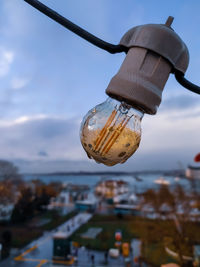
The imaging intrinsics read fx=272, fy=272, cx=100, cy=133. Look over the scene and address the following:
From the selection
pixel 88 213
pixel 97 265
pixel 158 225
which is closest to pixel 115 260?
pixel 97 265

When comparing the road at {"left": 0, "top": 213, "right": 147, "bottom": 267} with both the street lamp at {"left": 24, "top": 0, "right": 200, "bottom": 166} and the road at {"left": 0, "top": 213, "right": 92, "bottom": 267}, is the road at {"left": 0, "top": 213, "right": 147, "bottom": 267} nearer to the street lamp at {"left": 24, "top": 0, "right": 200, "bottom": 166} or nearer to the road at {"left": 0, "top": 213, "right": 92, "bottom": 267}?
the road at {"left": 0, "top": 213, "right": 92, "bottom": 267}

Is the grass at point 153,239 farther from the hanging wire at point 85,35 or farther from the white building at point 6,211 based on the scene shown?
the hanging wire at point 85,35

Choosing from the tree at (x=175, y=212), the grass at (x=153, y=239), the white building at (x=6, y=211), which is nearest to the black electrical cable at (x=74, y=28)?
the tree at (x=175, y=212)

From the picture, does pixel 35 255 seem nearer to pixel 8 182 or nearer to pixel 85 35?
pixel 8 182

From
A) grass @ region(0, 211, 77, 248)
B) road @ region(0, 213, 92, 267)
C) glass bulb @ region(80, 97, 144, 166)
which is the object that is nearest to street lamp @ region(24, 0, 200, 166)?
glass bulb @ region(80, 97, 144, 166)

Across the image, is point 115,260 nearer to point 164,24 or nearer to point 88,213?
point 88,213

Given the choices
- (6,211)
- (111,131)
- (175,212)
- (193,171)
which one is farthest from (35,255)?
(193,171)

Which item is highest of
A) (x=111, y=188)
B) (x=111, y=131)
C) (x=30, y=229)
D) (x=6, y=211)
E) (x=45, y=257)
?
(x=111, y=131)

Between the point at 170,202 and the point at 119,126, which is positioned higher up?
the point at 119,126
